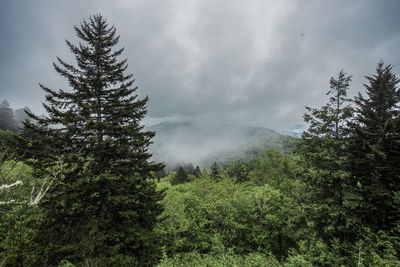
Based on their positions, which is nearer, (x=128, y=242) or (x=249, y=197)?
(x=128, y=242)

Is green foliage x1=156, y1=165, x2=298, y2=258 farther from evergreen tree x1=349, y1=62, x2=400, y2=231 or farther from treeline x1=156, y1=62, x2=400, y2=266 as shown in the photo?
evergreen tree x1=349, y1=62, x2=400, y2=231

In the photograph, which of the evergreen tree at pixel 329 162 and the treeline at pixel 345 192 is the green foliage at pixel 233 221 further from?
the evergreen tree at pixel 329 162

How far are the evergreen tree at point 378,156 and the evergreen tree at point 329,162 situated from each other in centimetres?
78

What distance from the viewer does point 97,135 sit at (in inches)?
348

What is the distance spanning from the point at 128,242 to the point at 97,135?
20.7 feet

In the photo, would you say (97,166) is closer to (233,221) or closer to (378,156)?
(233,221)

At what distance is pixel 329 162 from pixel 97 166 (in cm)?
1619

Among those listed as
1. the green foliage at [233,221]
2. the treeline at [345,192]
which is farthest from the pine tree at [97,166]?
the green foliage at [233,221]

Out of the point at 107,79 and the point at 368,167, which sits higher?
the point at 107,79

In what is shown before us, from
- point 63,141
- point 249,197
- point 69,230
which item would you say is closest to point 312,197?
point 249,197

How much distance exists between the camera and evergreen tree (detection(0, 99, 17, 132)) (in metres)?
58.2

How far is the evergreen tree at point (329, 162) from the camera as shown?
11008 millimetres

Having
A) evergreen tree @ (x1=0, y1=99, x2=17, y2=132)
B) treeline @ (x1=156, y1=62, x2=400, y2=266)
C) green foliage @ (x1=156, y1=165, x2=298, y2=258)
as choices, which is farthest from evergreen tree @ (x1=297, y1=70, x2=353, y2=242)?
evergreen tree @ (x1=0, y1=99, x2=17, y2=132)

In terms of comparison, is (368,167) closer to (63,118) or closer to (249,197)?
(249,197)
